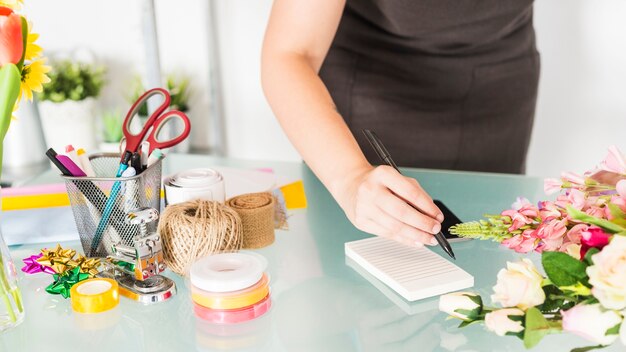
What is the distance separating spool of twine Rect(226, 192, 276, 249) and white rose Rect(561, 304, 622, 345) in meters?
0.47

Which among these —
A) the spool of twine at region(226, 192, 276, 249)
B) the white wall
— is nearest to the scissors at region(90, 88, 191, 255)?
the spool of twine at region(226, 192, 276, 249)

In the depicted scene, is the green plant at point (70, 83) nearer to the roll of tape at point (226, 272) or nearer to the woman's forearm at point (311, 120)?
the woman's forearm at point (311, 120)

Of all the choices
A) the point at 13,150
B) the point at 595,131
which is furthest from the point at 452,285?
the point at 13,150

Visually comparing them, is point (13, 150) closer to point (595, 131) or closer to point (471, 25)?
point (471, 25)

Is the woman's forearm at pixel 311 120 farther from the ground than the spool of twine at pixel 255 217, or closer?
farther from the ground

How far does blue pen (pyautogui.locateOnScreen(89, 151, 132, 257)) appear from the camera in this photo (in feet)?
2.75

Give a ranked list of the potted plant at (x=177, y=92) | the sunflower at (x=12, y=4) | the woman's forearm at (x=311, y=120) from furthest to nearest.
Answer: the potted plant at (x=177, y=92) < the woman's forearm at (x=311, y=120) < the sunflower at (x=12, y=4)

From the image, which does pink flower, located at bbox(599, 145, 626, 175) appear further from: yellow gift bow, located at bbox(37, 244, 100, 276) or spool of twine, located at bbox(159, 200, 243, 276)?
yellow gift bow, located at bbox(37, 244, 100, 276)

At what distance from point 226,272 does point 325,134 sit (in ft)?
0.84

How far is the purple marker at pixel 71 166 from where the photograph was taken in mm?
840

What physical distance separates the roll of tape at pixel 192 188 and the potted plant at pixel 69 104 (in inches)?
52.6

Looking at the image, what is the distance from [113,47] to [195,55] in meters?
0.28

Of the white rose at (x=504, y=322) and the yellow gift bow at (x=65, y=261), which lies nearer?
the white rose at (x=504, y=322)

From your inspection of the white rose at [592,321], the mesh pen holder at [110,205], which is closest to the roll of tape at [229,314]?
the mesh pen holder at [110,205]
